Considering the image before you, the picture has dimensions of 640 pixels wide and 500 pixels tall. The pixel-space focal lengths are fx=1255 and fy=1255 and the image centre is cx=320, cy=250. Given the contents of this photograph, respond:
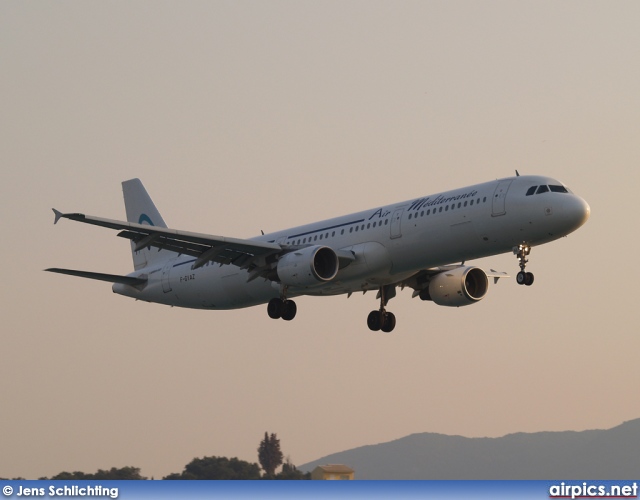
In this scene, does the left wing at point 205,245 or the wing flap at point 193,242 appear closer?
the wing flap at point 193,242

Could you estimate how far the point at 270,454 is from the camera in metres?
108

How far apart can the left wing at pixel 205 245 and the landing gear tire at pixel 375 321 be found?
6998mm

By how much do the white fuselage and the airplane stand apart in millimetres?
47

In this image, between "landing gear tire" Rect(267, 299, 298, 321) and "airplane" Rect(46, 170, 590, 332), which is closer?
"airplane" Rect(46, 170, 590, 332)

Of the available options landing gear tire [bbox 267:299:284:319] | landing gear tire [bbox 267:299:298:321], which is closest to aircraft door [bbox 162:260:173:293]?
landing gear tire [bbox 267:299:284:319]

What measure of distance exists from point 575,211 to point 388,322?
550 inches

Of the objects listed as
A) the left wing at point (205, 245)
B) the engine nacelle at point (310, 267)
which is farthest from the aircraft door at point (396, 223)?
the left wing at point (205, 245)

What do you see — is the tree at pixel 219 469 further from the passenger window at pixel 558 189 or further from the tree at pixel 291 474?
the passenger window at pixel 558 189

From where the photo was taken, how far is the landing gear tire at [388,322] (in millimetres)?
59875

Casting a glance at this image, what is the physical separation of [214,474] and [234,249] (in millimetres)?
39685

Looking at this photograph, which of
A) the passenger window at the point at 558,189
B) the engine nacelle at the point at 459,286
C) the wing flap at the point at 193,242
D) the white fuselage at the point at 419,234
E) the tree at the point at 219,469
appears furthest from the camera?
the tree at the point at 219,469

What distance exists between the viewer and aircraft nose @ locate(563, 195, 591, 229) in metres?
48.6

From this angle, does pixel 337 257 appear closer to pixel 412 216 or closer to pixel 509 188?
pixel 412 216

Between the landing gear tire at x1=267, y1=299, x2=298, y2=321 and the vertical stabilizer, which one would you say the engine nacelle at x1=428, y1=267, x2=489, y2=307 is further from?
the vertical stabilizer
